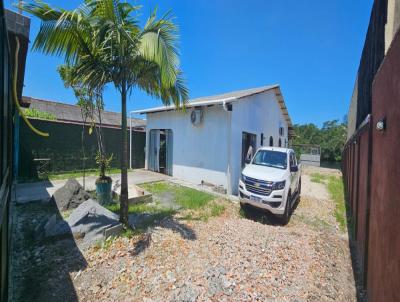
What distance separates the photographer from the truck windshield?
7009 mm

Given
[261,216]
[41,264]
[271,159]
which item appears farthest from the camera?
[271,159]

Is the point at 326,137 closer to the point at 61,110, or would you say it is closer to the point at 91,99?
the point at 61,110

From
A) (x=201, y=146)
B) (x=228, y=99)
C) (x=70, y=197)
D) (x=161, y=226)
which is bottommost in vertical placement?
(x=161, y=226)

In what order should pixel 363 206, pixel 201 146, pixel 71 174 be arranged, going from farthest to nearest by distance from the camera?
pixel 71 174 → pixel 201 146 → pixel 363 206

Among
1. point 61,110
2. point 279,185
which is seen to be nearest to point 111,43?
point 279,185

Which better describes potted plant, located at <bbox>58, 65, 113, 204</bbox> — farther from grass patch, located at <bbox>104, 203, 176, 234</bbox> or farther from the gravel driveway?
the gravel driveway

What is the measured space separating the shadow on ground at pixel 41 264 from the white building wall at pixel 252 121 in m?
6.18

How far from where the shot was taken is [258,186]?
6.14 m

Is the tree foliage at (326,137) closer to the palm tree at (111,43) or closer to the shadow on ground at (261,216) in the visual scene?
the shadow on ground at (261,216)

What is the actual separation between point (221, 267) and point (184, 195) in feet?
14.8

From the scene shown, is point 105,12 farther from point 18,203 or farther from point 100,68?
point 18,203

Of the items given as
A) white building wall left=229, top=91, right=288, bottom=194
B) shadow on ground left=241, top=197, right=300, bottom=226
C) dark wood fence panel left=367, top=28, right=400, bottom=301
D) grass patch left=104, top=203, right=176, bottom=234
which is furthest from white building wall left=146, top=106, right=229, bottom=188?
dark wood fence panel left=367, top=28, right=400, bottom=301

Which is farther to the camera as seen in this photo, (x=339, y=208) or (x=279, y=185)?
(x=339, y=208)

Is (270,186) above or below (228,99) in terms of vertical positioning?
below
